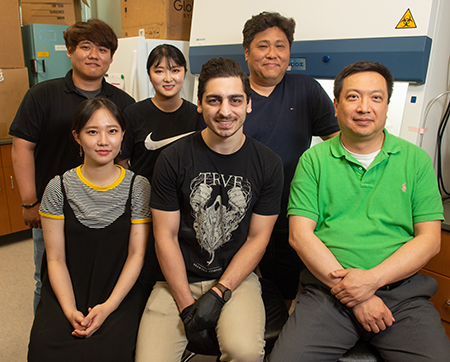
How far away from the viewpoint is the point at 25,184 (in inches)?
67.7

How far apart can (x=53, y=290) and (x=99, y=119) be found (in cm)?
70

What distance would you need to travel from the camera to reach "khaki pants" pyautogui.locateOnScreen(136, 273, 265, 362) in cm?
120

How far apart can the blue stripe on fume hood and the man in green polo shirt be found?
39 cm

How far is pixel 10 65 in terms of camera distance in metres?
2.90

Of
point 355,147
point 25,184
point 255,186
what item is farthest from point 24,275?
point 355,147

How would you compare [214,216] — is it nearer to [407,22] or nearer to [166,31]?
[407,22]

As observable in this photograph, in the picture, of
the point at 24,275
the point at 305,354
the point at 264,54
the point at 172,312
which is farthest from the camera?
the point at 24,275

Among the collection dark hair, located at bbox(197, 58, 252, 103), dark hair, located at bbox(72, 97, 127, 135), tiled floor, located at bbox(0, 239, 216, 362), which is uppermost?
dark hair, located at bbox(197, 58, 252, 103)

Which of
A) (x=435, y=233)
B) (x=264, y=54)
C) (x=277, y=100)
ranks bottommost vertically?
(x=435, y=233)

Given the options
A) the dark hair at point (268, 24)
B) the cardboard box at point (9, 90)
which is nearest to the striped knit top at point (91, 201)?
the dark hair at point (268, 24)

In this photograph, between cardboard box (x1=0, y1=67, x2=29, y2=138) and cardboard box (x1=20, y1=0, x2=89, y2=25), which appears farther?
cardboard box (x1=20, y1=0, x2=89, y2=25)

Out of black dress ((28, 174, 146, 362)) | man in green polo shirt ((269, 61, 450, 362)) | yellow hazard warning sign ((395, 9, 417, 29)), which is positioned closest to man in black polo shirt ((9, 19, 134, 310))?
black dress ((28, 174, 146, 362))

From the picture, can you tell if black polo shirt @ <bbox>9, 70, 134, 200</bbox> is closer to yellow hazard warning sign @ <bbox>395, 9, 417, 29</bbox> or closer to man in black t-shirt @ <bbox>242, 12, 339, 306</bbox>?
man in black t-shirt @ <bbox>242, 12, 339, 306</bbox>

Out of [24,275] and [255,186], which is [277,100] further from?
[24,275]
